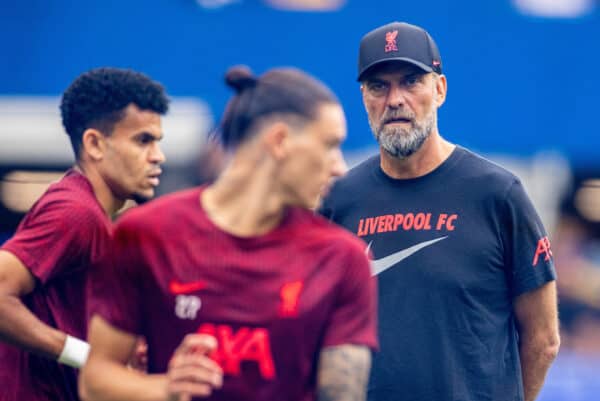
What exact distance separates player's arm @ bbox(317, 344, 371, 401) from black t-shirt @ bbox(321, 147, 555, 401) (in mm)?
1401

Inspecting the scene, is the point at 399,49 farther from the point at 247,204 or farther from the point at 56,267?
the point at 247,204

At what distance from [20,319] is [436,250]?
1578mm

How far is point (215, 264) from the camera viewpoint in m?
3.45

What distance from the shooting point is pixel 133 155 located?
16.1ft

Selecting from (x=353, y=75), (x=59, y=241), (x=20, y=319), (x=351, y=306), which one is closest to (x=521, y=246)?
(x=351, y=306)

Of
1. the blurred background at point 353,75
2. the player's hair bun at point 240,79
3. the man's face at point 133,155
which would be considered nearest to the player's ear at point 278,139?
the player's hair bun at point 240,79

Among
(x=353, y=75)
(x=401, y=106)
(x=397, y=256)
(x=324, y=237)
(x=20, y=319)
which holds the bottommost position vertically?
(x=20, y=319)

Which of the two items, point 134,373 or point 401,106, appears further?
point 401,106

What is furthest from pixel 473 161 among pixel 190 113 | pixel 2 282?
pixel 190 113

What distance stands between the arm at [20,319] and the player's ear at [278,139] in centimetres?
136

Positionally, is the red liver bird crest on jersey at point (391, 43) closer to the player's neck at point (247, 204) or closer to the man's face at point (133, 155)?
the man's face at point (133, 155)

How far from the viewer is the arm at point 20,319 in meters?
4.42

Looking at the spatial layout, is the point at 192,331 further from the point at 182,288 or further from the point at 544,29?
the point at 544,29

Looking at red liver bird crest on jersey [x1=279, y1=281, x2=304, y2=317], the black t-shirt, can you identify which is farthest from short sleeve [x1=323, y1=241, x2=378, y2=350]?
the black t-shirt
